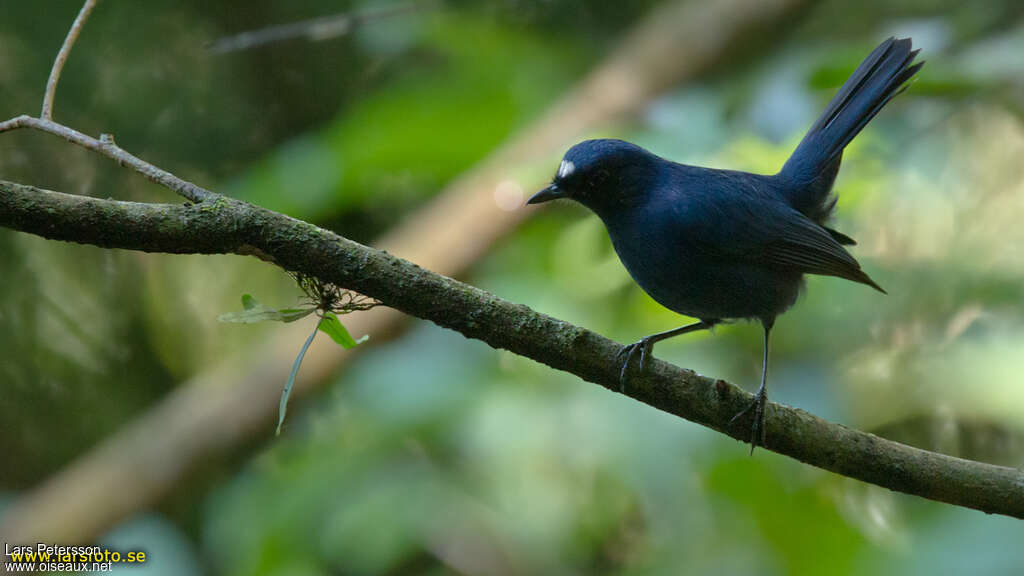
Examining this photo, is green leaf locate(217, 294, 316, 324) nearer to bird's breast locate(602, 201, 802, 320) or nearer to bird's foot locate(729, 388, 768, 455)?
bird's foot locate(729, 388, 768, 455)

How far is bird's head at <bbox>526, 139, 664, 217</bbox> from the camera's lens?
331cm

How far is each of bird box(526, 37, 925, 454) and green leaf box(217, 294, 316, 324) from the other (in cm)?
129

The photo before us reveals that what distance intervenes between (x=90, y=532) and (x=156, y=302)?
1.53 metres

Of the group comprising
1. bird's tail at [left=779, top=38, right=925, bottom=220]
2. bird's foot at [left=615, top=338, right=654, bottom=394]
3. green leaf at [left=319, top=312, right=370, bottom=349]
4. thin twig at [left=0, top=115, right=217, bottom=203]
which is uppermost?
bird's tail at [left=779, top=38, right=925, bottom=220]

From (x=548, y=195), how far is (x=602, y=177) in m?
0.21

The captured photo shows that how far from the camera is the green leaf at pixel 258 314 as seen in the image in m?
2.08

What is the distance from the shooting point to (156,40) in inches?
227

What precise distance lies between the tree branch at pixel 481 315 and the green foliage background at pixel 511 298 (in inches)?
51.7

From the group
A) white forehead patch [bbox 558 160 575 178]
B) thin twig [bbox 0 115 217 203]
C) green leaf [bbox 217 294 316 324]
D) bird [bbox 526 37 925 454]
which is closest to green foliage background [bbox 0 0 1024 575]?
bird [bbox 526 37 925 454]

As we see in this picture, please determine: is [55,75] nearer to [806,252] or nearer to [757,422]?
[757,422]

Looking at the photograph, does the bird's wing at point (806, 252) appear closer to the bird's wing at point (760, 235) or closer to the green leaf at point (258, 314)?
the bird's wing at point (760, 235)

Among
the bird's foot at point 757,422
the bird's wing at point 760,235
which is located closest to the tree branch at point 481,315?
the bird's foot at point 757,422

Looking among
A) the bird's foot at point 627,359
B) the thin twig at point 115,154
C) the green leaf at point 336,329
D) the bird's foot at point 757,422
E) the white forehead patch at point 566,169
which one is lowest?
the bird's foot at point 757,422

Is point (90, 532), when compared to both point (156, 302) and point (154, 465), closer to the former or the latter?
point (154, 465)
